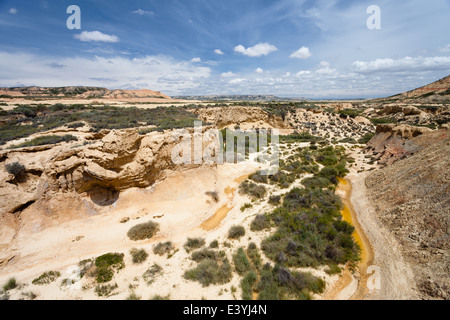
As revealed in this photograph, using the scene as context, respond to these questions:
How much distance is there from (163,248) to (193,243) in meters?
1.39

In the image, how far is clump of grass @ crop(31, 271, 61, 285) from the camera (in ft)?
23.0

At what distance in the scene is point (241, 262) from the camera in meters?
7.60

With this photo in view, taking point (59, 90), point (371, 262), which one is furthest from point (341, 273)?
point (59, 90)

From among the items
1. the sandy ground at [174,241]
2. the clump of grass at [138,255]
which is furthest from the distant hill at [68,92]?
the clump of grass at [138,255]

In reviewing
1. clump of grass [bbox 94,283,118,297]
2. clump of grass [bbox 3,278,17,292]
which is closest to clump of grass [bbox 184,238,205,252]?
clump of grass [bbox 94,283,118,297]

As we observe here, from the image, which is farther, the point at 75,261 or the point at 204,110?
the point at 204,110

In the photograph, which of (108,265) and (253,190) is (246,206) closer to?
(253,190)

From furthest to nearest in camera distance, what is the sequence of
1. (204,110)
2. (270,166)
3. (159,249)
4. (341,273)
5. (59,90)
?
(59,90), (204,110), (270,166), (159,249), (341,273)

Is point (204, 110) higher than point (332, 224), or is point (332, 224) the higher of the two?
point (204, 110)

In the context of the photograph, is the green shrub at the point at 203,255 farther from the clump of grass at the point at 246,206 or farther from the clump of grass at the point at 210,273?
the clump of grass at the point at 246,206

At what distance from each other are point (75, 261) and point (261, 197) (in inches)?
414

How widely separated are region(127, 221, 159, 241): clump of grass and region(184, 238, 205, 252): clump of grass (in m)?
2.20
